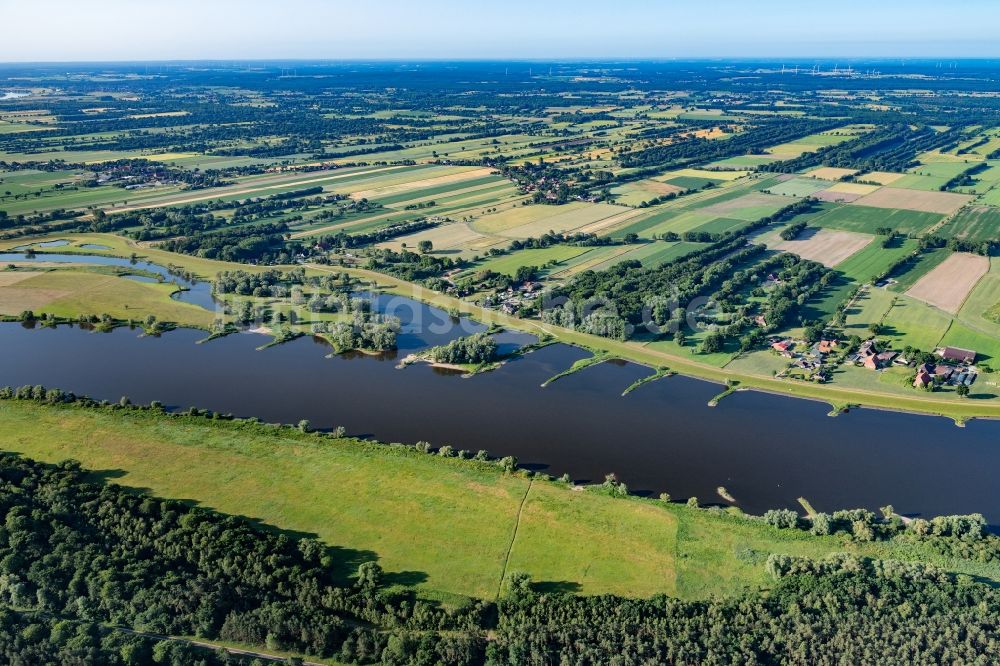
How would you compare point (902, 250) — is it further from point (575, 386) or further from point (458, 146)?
point (458, 146)

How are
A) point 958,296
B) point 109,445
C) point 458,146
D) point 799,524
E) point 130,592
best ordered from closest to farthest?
point 130,592 < point 799,524 < point 109,445 < point 958,296 < point 458,146

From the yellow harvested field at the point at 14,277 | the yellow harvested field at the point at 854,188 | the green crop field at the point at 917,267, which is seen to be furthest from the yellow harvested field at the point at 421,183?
the green crop field at the point at 917,267

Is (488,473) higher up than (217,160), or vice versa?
(217,160)

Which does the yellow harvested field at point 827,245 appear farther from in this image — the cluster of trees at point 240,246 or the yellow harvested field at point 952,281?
the cluster of trees at point 240,246

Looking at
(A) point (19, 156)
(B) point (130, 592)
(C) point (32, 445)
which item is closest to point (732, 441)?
(B) point (130, 592)

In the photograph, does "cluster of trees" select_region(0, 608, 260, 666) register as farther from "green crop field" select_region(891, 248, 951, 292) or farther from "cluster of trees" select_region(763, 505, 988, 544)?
"green crop field" select_region(891, 248, 951, 292)

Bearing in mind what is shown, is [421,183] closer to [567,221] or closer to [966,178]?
[567,221]

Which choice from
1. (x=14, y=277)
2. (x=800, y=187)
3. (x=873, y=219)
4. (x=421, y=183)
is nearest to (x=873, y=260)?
(x=873, y=219)
